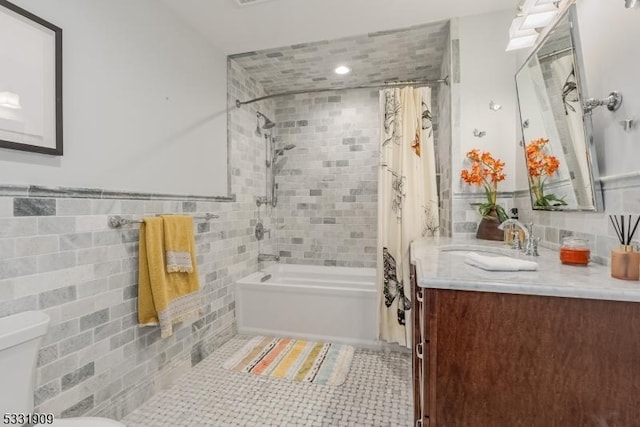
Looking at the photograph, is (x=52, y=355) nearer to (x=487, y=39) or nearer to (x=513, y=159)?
(x=513, y=159)

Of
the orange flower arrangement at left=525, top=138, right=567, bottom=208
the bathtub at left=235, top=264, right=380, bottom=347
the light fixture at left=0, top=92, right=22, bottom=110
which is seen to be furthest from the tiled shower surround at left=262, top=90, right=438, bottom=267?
the light fixture at left=0, top=92, right=22, bottom=110

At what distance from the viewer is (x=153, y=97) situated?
1.92 meters

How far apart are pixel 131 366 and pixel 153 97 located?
64.7 inches

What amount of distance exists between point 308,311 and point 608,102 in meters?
2.32

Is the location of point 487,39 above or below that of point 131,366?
above

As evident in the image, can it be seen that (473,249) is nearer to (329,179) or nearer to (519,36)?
(519,36)

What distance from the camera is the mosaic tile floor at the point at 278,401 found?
5.50 feet

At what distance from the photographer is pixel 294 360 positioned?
232cm

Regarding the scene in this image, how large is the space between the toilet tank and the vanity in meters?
1.40

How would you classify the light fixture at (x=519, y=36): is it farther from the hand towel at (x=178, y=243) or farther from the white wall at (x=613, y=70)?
the hand towel at (x=178, y=243)

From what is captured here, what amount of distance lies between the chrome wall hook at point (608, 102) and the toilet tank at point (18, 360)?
2.32 m

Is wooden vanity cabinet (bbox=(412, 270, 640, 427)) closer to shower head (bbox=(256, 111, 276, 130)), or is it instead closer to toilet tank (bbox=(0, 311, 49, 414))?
toilet tank (bbox=(0, 311, 49, 414))

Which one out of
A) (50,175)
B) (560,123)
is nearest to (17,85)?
(50,175)

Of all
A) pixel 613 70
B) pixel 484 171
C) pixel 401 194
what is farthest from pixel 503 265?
pixel 401 194
